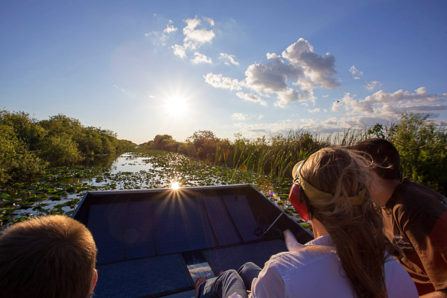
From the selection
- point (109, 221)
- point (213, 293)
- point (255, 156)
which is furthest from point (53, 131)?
point (213, 293)

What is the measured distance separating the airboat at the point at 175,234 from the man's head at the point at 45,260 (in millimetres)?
1470

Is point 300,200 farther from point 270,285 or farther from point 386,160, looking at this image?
point 386,160

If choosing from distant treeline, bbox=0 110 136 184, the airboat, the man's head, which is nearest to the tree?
the airboat

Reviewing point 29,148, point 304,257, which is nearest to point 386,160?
point 304,257

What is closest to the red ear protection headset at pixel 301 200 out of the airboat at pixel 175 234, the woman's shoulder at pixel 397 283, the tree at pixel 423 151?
the woman's shoulder at pixel 397 283

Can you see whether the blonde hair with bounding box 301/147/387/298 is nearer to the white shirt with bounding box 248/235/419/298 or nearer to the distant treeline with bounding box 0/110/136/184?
the white shirt with bounding box 248/235/419/298

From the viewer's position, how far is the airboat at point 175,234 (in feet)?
7.11

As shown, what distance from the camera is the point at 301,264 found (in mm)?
757

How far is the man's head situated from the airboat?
1.47m

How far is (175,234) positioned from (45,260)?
238cm

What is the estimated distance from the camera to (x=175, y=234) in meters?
2.90

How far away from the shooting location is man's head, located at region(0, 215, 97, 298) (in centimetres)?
62

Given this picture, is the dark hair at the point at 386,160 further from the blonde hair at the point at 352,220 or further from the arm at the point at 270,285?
the arm at the point at 270,285

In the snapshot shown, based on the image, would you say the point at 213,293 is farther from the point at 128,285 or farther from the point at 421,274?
the point at 421,274
